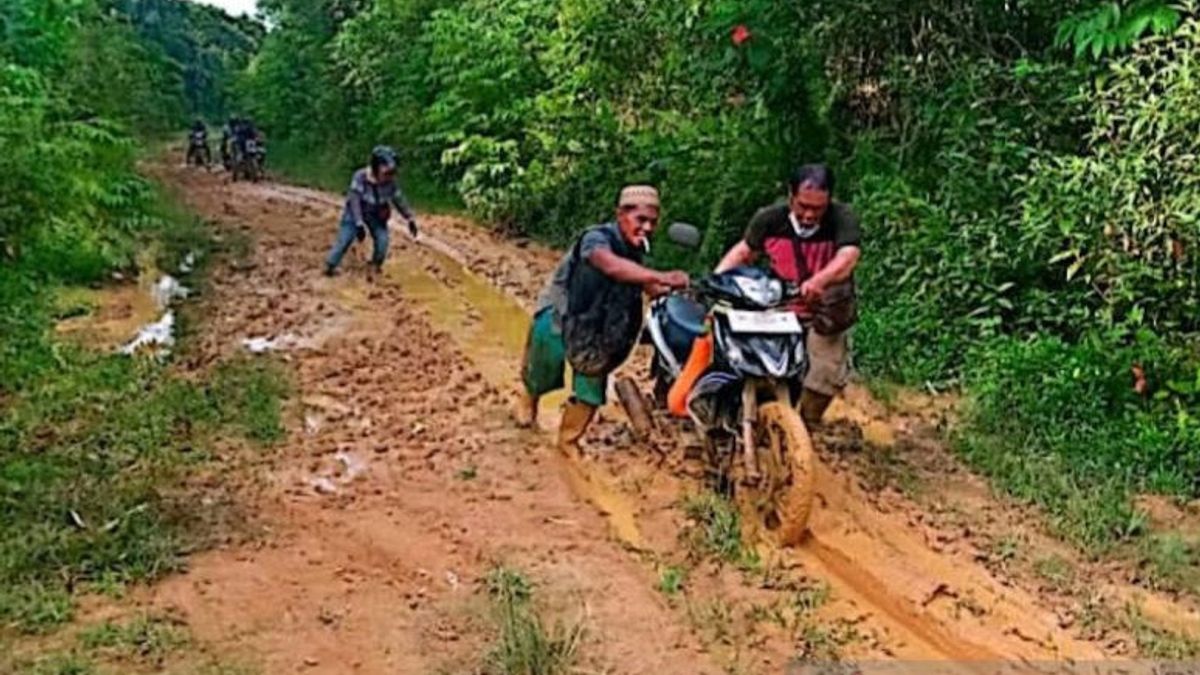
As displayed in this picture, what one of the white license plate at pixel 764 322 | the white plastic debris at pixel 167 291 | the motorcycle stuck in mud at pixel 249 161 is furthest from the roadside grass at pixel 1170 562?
the motorcycle stuck in mud at pixel 249 161

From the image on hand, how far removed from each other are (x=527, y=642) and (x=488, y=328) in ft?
20.2

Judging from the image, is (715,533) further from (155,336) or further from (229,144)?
(229,144)

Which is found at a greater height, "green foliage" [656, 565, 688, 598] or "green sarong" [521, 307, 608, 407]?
"green sarong" [521, 307, 608, 407]

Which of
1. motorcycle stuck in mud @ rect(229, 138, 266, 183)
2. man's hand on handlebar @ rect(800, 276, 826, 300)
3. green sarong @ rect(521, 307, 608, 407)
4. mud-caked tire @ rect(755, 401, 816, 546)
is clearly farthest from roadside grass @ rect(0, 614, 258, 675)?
motorcycle stuck in mud @ rect(229, 138, 266, 183)

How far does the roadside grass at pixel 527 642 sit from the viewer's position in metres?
3.87

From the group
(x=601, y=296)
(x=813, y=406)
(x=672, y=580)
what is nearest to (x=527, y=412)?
(x=601, y=296)

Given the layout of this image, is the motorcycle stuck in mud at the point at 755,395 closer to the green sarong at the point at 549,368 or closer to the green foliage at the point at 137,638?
the green sarong at the point at 549,368

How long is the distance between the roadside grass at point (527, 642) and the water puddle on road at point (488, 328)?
3.10 feet

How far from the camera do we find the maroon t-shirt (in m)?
5.66

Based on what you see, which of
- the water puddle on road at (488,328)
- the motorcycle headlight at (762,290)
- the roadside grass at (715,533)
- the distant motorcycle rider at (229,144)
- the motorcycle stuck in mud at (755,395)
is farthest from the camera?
the distant motorcycle rider at (229,144)

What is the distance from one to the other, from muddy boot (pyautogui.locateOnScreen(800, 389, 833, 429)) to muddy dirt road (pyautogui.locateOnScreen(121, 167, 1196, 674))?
119mm

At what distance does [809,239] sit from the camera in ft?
18.7

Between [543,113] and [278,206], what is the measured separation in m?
7.32

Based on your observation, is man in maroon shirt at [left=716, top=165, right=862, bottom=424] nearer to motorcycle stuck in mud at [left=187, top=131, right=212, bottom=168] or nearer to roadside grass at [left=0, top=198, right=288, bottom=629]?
roadside grass at [left=0, top=198, right=288, bottom=629]
